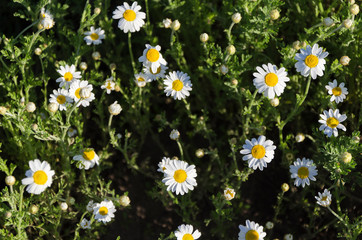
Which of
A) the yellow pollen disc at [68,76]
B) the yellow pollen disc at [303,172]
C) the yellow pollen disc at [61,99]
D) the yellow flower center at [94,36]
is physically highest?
the yellow flower center at [94,36]

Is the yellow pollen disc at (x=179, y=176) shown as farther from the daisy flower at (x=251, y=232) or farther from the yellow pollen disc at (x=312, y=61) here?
the yellow pollen disc at (x=312, y=61)

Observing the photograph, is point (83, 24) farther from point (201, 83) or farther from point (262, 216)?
point (262, 216)

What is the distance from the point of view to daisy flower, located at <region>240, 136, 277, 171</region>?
252cm

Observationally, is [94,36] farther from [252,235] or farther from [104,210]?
[252,235]

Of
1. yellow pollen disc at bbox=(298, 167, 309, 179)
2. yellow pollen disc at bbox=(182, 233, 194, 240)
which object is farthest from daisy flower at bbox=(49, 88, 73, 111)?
yellow pollen disc at bbox=(298, 167, 309, 179)

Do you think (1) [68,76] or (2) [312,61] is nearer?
(2) [312,61]

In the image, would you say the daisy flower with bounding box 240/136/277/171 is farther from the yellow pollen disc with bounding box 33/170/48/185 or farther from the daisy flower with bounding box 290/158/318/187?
the yellow pollen disc with bounding box 33/170/48/185

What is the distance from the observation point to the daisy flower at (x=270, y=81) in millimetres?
2512

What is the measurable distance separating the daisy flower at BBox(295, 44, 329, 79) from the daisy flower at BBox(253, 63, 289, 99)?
0.47 ft

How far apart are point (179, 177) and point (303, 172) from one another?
0.93 metres

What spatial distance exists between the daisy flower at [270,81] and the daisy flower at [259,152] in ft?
1.05

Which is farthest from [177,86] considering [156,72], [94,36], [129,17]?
[94,36]

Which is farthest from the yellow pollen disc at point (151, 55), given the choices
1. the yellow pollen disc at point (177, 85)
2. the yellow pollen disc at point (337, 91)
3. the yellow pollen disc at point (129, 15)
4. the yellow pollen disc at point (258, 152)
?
the yellow pollen disc at point (337, 91)

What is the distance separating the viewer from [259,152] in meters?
2.52
